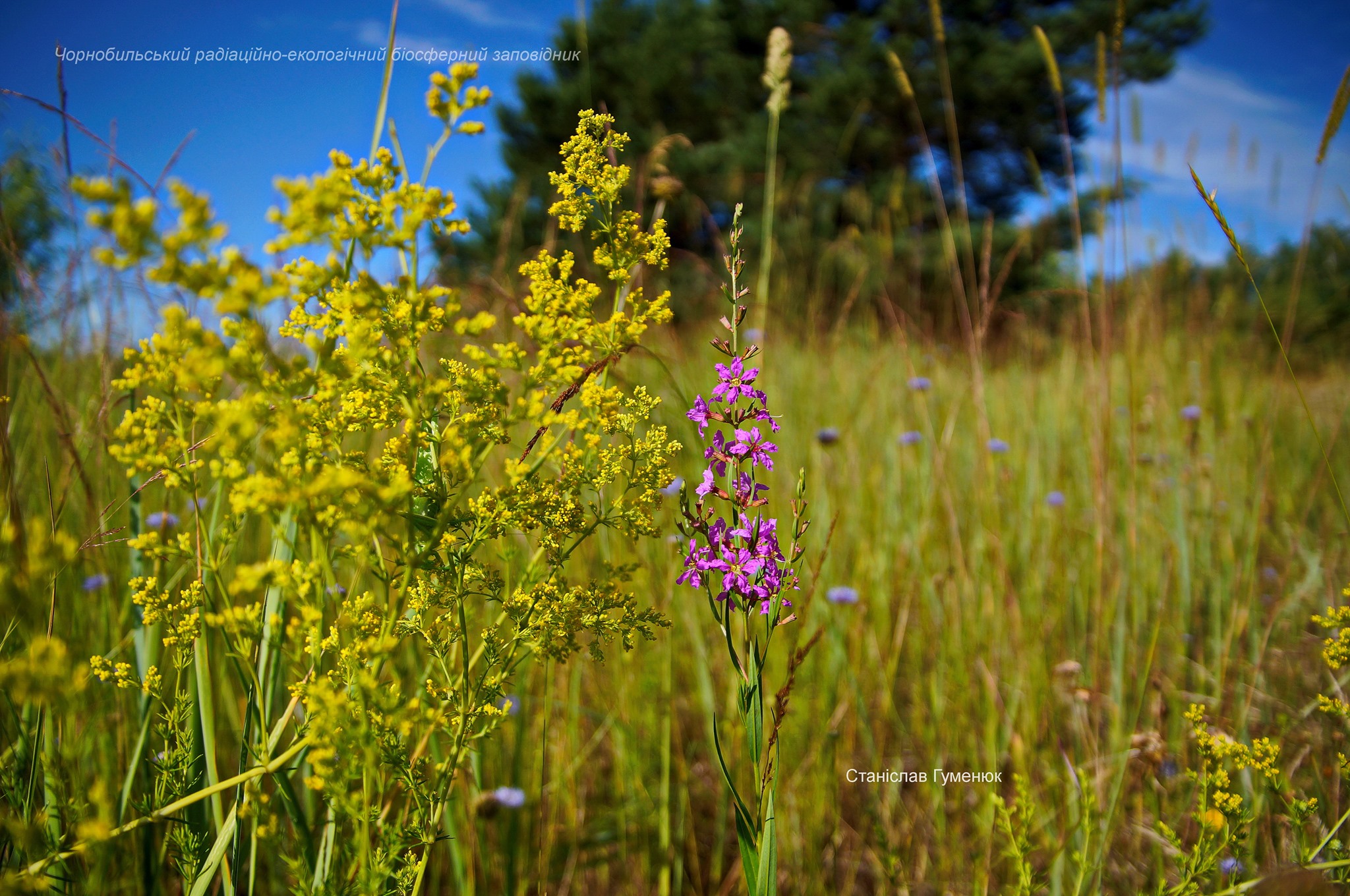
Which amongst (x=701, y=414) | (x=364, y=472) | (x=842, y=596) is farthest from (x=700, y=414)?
(x=842, y=596)

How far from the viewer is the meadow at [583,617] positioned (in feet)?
2.19

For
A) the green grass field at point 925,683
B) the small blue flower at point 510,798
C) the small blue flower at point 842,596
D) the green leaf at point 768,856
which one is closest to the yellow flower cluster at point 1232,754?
the green grass field at point 925,683

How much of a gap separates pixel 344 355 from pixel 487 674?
15.6 inches

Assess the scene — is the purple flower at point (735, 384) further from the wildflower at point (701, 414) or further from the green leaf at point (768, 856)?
the green leaf at point (768, 856)

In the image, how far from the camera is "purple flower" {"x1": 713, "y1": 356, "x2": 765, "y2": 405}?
84 cm

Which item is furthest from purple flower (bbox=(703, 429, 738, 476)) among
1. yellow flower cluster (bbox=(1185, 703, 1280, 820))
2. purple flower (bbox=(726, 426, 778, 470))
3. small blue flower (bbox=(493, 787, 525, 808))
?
small blue flower (bbox=(493, 787, 525, 808))

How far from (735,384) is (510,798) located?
109cm

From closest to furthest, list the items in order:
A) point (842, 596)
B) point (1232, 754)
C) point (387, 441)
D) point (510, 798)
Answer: point (387, 441), point (1232, 754), point (510, 798), point (842, 596)

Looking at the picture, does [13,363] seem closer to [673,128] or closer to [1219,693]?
[1219,693]

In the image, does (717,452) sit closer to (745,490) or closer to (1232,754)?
(745,490)

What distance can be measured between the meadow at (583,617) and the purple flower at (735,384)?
68 millimetres

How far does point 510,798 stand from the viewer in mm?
1436

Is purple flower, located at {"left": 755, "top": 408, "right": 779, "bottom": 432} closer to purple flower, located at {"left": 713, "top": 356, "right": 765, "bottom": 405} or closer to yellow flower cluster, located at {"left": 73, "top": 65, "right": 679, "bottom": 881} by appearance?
purple flower, located at {"left": 713, "top": 356, "right": 765, "bottom": 405}

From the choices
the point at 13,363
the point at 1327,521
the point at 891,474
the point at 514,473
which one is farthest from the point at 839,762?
the point at 1327,521
